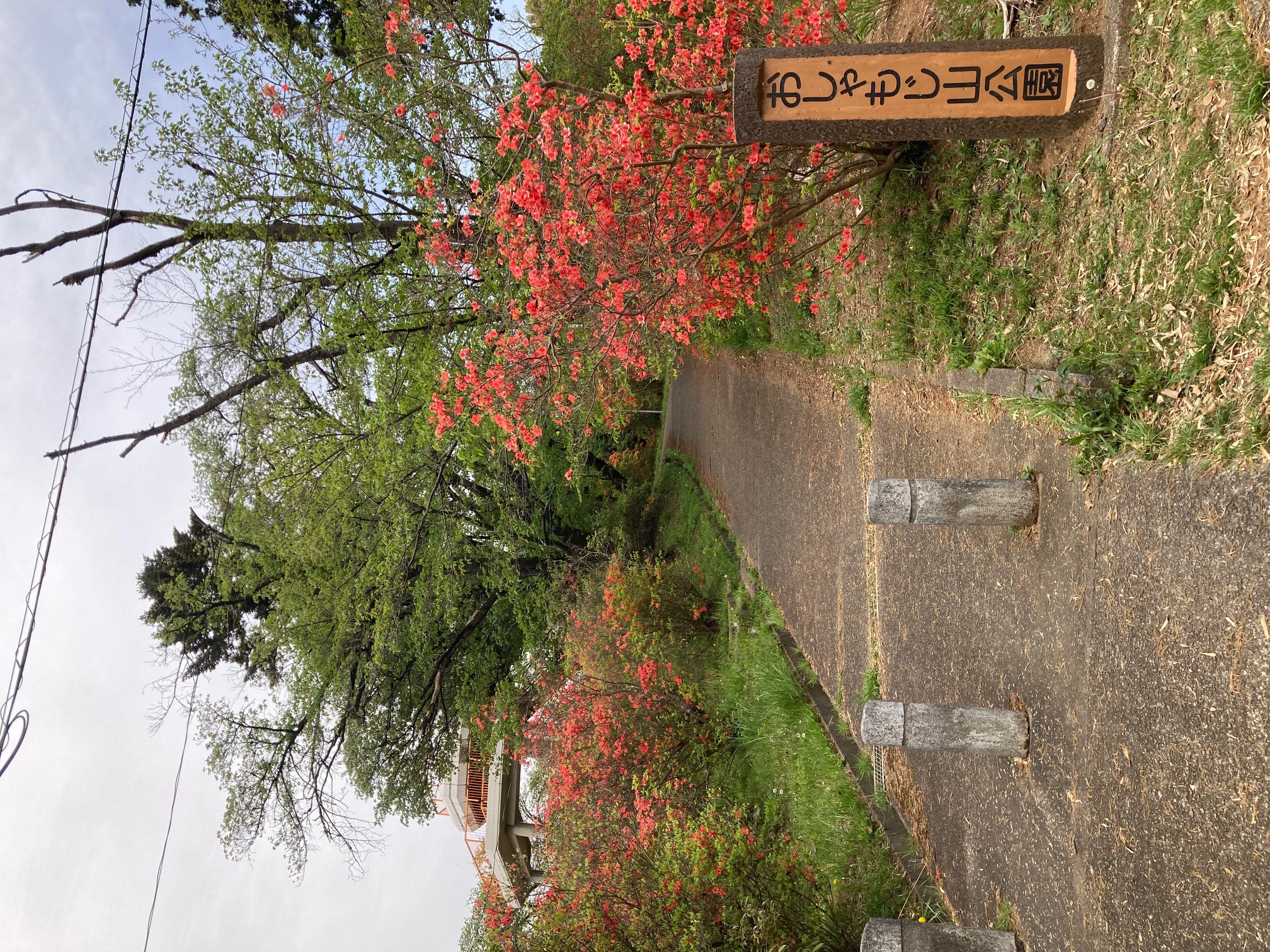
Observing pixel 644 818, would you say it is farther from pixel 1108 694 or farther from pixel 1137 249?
pixel 1137 249

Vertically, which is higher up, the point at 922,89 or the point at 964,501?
the point at 922,89

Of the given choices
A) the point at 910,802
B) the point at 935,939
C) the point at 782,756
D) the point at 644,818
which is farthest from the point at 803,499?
the point at 935,939

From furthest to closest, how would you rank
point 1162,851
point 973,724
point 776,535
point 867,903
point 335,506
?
1. point 335,506
2. point 776,535
3. point 867,903
4. point 973,724
5. point 1162,851

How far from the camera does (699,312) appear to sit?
6.63m

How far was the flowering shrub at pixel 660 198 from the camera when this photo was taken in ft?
17.8

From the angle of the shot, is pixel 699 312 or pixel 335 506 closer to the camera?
pixel 699 312

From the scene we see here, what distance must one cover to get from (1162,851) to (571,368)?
18.2 ft

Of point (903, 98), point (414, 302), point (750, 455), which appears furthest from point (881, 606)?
point (414, 302)

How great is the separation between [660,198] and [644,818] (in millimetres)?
5909

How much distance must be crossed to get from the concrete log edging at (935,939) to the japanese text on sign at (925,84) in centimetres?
387

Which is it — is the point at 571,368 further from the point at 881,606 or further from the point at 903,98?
the point at 903,98

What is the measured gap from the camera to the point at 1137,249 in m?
3.41

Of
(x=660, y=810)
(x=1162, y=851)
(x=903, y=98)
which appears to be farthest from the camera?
(x=660, y=810)

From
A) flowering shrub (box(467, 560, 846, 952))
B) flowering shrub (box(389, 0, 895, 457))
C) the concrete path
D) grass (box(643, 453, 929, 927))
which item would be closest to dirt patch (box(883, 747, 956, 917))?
the concrete path
